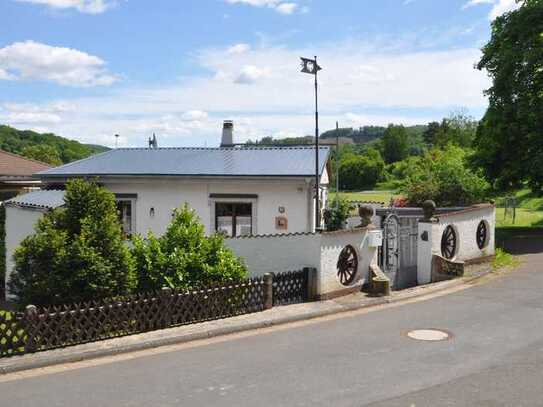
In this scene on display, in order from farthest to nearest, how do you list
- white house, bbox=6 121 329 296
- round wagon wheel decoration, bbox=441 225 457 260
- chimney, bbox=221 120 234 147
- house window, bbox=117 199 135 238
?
1. chimney, bbox=221 120 234 147
2. house window, bbox=117 199 135 238
3. white house, bbox=6 121 329 296
4. round wagon wheel decoration, bbox=441 225 457 260

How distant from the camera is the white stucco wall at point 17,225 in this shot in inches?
629

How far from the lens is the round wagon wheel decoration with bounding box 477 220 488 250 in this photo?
18188mm

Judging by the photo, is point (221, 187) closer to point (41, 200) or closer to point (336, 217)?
point (336, 217)

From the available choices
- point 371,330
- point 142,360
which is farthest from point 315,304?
point 142,360

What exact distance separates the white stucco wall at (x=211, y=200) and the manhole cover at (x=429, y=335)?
23.6ft

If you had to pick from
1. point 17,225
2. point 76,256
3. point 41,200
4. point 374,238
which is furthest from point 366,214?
point 17,225

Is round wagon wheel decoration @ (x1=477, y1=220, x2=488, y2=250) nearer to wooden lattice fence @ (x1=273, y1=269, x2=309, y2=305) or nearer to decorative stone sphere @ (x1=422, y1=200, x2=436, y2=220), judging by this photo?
decorative stone sphere @ (x1=422, y1=200, x2=436, y2=220)

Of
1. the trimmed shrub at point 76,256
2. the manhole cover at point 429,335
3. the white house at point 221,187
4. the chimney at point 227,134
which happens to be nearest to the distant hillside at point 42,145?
the chimney at point 227,134

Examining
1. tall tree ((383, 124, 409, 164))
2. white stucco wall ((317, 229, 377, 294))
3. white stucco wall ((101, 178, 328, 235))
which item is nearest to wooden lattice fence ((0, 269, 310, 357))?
white stucco wall ((317, 229, 377, 294))

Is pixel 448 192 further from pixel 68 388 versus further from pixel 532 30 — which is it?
pixel 68 388

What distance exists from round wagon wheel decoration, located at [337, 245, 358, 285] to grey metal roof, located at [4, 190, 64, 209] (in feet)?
26.7

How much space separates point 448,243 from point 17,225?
44.3 ft

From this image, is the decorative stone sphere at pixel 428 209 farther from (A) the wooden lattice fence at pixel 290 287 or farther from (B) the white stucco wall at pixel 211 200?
(A) the wooden lattice fence at pixel 290 287

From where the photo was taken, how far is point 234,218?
58.9 feet
